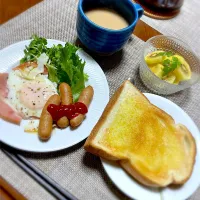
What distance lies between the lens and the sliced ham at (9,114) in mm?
906

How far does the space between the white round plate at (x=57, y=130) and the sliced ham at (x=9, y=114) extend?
12 millimetres

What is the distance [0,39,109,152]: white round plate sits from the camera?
88 centimetres

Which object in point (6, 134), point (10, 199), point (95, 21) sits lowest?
point (10, 199)

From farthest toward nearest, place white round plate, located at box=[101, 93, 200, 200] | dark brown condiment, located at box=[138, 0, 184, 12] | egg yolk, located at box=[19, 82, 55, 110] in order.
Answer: dark brown condiment, located at box=[138, 0, 184, 12], egg yolk, located at box=[19, 82, 55, 110], white round plate, located at box=[101, 93, 200, 200]

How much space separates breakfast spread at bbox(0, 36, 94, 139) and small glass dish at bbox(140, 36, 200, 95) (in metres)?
0.23

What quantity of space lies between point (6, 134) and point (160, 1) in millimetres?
925

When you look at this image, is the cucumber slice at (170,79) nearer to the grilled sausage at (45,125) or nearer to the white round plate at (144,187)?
the white round plate at (144,187)

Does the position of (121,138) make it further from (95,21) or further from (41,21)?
(41,21)

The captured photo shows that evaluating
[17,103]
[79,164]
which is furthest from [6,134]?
[79,164]

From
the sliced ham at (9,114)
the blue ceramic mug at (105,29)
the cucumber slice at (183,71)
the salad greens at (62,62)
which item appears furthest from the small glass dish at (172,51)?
the sliced ham at (9,114)

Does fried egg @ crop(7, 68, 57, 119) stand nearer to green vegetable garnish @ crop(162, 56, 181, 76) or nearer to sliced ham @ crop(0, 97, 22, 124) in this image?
sliced ham @ crop(0, 97, 22, 124)

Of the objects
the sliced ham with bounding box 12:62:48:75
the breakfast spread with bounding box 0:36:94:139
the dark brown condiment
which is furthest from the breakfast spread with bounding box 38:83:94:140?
the dark brown condiment

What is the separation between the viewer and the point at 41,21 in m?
1.25

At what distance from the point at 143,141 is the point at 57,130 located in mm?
262
